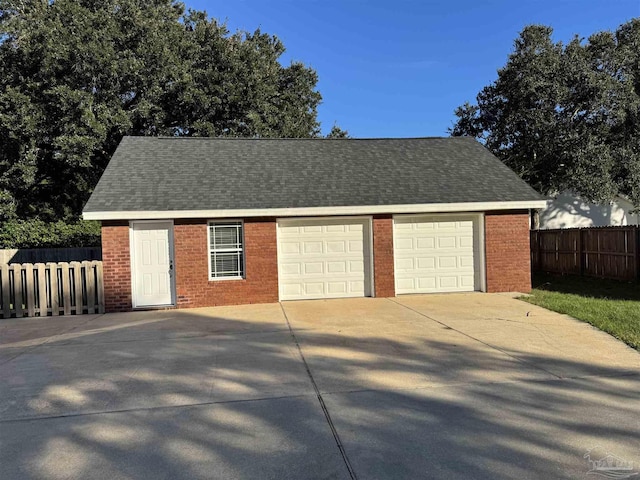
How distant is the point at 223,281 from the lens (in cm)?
1127

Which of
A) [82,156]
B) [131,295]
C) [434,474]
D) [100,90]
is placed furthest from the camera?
[100,90]

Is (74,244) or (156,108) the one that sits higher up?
(156,108)

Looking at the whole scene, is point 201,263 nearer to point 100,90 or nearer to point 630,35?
point 100,90

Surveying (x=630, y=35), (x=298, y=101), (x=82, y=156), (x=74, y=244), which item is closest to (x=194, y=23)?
(x=298, y=101)

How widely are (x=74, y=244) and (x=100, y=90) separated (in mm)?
6891

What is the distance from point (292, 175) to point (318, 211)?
1.91 m

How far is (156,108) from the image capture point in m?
19.6

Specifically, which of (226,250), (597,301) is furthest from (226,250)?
(597,301)

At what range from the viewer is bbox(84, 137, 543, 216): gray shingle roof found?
11.3 m

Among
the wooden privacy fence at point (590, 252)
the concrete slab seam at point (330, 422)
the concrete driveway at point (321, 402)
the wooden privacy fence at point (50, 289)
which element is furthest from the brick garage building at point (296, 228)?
the concrete slab seam at point (330, 422)

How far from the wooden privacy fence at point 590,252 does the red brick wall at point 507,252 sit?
3.37 meters

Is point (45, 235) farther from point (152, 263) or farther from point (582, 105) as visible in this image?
point (582, 105)

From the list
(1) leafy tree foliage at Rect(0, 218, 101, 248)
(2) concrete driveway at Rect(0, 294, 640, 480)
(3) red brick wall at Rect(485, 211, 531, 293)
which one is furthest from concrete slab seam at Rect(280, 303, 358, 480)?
(1) leafy tree foliage at Rect(0, 218, 101, 248)

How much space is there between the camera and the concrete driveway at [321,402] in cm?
344
